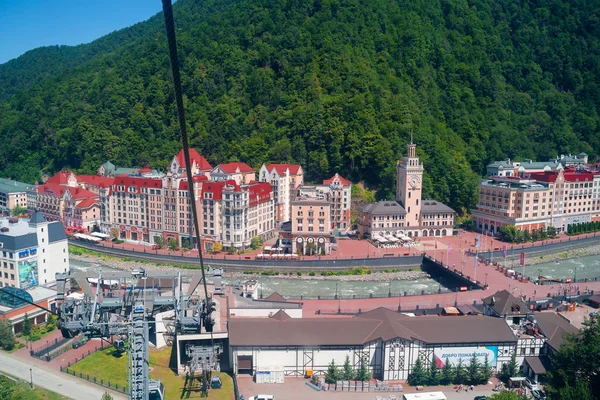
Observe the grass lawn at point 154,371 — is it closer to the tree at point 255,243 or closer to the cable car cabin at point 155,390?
the cable car cabin at point 155,390

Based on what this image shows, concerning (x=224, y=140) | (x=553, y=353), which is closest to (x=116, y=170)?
(x=224, y=140)

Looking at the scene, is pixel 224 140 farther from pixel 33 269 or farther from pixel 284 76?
pixel 33 269

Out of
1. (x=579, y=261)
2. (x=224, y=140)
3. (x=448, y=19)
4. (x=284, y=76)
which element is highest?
(x=448, y=19)

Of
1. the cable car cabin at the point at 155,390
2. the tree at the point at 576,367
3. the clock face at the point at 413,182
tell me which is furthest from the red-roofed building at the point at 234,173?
the tree at the point at 576,367

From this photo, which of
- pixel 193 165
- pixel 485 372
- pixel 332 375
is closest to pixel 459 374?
pixel 485 372

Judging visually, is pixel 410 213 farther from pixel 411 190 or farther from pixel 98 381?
pixel 98 381
